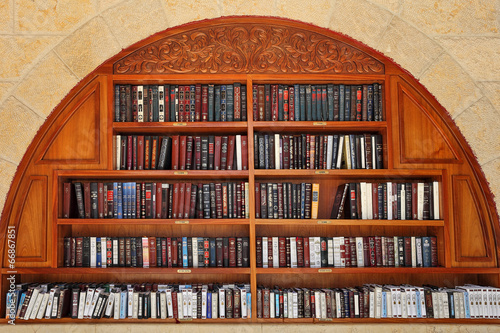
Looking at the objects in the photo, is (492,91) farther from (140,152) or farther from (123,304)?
(123,304)

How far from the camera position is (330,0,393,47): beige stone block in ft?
9.71

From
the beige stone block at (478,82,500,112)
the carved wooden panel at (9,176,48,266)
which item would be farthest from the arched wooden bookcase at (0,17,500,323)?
the beige stone block at (478,82,500,112)

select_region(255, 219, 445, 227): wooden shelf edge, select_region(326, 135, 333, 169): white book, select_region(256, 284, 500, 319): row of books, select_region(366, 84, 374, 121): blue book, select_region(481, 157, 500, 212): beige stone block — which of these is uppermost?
select_region(366, 84, 374, 121): blue book

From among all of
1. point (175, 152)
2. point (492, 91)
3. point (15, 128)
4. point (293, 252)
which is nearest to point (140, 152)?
point (175, 152)

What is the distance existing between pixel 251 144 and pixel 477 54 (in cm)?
161

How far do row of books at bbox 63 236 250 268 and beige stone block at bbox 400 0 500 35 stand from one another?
1.88 m

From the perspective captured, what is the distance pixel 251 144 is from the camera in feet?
9.83

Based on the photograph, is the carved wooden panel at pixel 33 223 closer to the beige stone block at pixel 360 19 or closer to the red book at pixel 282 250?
the red book at pixel 282 250

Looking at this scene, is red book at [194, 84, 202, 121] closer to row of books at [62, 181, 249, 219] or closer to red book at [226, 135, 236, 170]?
red book at [226, 135, 236, 170]

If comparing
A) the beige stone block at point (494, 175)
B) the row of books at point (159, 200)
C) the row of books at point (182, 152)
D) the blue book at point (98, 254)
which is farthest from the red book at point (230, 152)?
the beige stone block at point (494, 175)

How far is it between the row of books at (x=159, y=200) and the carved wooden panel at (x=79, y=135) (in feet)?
0.64

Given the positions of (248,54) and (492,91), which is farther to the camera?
(248,54)

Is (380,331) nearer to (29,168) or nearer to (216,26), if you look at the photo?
(216,26)

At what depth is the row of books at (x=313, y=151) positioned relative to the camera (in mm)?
3025
